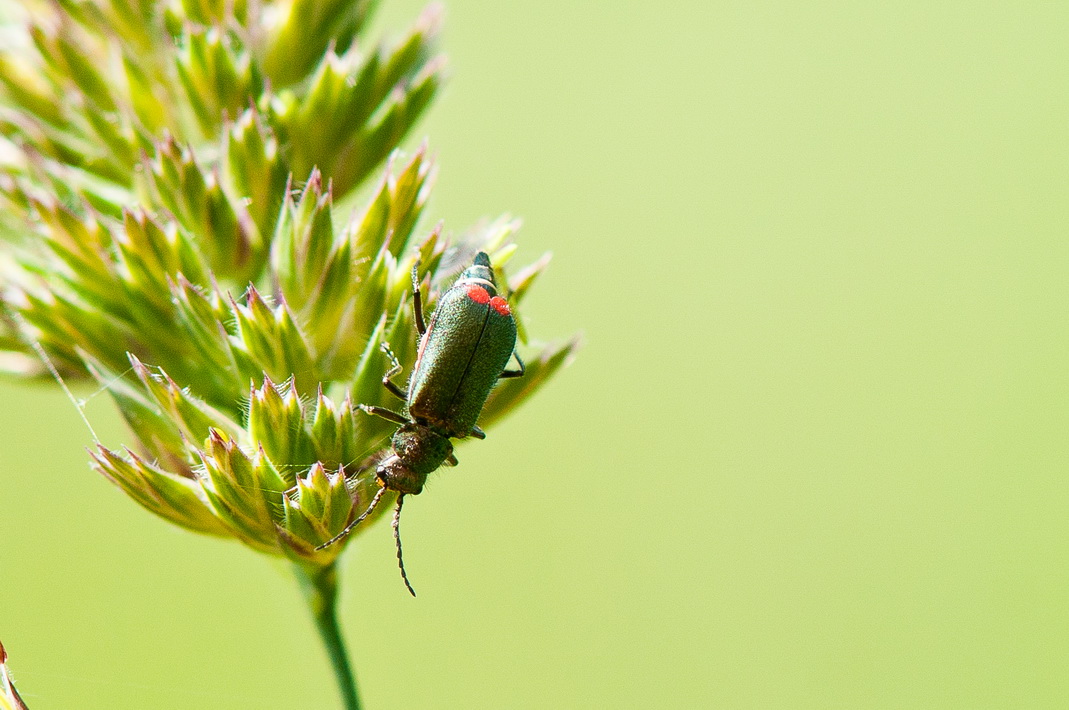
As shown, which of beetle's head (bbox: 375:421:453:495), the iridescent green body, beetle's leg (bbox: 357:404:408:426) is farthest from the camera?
the iridescent green body

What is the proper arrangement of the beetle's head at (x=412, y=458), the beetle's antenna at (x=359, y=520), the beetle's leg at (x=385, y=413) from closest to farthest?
the beetle's antenna at (x=359, y=520)
the beetle's leg at (x=385, y=413)
the beetle's head at (x=412, y=458)

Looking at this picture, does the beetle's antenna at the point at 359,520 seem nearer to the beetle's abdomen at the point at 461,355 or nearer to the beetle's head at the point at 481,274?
the beetle's abdomen at the point at 461,355

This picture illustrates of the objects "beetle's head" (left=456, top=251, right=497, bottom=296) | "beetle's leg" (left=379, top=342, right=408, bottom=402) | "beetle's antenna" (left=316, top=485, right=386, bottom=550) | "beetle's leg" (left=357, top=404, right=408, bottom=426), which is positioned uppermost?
"beetle's head" (left=456, top=251, right=497, bottom=296)

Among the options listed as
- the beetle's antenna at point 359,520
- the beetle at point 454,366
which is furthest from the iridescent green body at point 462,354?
the beetle's antenna at point 359,520

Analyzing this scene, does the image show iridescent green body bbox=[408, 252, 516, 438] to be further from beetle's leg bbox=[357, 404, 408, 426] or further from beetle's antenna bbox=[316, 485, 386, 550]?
beetle's antenna bbox=[316, 485, 386, 550]

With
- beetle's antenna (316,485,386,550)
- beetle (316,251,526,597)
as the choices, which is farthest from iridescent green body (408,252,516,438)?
beetle's antenna (316,485,386,550)

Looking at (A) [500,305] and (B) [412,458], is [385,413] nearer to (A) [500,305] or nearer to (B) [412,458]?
(B) [412,458]
